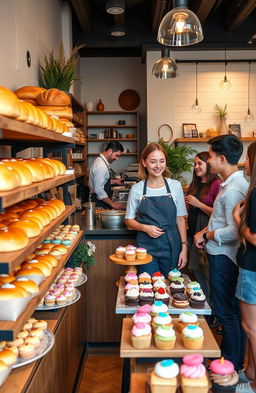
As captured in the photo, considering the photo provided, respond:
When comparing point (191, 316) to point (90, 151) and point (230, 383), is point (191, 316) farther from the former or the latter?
point (90, 151)

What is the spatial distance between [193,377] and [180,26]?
2498mm

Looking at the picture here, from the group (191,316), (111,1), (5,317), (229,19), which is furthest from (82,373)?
(229,19)

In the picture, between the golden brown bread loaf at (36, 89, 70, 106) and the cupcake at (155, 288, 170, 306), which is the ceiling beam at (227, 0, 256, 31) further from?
the cupcake at (155, 288, 170, 306)

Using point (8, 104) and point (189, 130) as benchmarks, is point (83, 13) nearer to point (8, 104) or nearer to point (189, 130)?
point (189, 130)

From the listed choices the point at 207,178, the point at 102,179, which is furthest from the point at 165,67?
the point at 207,178

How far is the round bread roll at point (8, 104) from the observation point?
1.54 metres

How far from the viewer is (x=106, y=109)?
9.09 metres

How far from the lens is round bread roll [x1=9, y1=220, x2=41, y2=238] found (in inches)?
73.2

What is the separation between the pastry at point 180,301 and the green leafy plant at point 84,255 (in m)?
1.25

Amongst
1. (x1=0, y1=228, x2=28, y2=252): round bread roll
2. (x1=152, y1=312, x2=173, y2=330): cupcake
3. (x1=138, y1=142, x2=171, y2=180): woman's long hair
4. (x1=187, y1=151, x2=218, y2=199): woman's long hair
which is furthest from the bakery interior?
(x1=187, y1=151, x2=218, y2=199): woman's long hair

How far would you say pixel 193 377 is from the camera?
1452 millimetres

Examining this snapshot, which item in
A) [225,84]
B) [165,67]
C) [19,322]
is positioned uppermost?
[225,84]

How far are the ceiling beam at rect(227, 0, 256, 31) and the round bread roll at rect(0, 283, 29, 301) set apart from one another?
18.4ft

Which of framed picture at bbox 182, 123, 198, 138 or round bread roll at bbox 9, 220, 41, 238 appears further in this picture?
framed picture at bbox 182, 123, 198, 138
